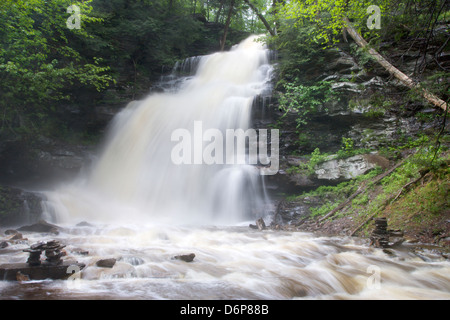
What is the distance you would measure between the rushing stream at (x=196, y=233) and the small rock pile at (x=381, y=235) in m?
0.23

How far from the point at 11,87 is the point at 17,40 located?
1.68 m

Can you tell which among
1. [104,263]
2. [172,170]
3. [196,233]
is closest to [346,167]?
[196,233]

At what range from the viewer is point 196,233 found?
7.52 meters

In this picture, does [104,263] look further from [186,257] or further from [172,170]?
[172,170]

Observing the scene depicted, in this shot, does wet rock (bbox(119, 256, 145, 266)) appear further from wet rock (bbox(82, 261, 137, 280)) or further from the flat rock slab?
the flat rock slab

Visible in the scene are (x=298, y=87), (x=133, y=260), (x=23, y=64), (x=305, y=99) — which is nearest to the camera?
(x=133, y=260)

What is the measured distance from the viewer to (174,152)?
40.7ft

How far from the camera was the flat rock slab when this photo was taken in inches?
134

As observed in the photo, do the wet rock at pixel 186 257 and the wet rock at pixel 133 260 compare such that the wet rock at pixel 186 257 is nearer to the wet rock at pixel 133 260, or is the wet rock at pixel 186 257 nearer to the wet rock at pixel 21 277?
the wet rock at pixel 133 260

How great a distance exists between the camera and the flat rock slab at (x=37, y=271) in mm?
3406

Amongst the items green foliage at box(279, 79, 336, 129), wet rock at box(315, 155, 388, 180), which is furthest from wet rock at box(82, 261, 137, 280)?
green foliage at box(279, 79, 336, 129)

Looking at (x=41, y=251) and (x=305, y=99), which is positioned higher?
(x=305, y=99)

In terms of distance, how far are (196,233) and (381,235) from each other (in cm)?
445
